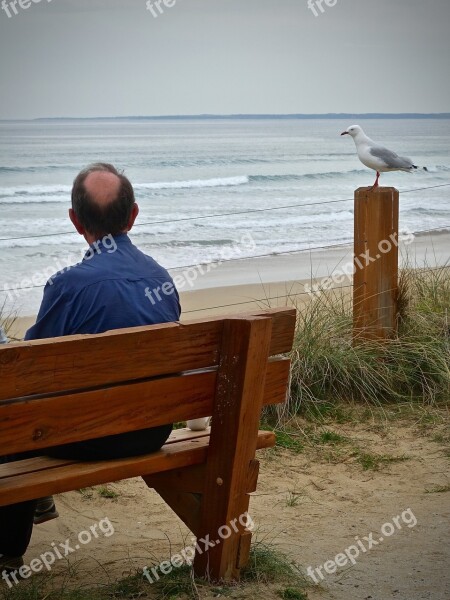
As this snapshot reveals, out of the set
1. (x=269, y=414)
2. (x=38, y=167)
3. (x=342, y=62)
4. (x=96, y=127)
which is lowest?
(x=269, y=414)

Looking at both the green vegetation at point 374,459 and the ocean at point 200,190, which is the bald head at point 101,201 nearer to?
the green vegetation at point 374,459

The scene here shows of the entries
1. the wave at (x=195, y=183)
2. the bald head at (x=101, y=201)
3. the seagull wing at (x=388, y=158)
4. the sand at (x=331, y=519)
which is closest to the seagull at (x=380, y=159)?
the seagull wing at (x=388, y=158)

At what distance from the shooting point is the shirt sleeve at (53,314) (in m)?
2.91

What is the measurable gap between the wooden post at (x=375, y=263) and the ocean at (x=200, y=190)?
2.23m

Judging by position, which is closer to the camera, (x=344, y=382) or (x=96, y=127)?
(x=344, y=382)

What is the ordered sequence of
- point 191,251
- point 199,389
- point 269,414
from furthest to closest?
point 191,251 → point 269,414 → point 199,389

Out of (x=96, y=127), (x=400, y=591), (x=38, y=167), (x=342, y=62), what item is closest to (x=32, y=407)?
(x=400, y=591)

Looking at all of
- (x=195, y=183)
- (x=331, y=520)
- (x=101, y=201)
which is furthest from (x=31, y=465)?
(x=195, y=183)

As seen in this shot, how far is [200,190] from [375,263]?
83.9 ft

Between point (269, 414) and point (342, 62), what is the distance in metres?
84.1

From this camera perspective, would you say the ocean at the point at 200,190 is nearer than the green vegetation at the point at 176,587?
No

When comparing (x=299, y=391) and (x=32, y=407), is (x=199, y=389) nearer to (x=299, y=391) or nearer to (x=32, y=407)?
(x=32, y=407)

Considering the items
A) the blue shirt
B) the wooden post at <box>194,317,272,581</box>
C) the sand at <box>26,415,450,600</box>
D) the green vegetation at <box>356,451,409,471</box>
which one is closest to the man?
the blue shirt

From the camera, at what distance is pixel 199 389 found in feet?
9.36
